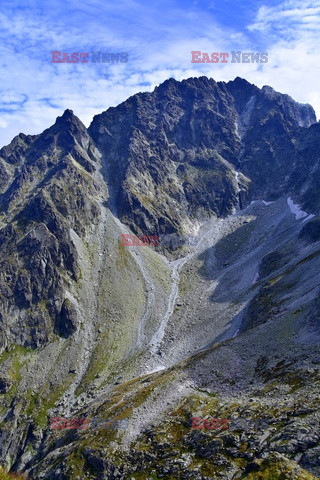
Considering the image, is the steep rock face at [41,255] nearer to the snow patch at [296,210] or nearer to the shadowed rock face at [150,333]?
the shadowed rock face at [150,333]

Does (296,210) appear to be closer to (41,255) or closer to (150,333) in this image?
(150,333)

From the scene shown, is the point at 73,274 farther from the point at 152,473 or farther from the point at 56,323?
the point at 152,473

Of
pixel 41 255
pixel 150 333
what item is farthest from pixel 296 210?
pixel 41 255

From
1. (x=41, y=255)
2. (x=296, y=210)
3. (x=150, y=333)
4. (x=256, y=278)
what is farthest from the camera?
Answer: (x=296, y=210)

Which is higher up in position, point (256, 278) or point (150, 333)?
point (150, 333)

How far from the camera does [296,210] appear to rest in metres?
175

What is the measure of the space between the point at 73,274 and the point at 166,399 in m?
85.9

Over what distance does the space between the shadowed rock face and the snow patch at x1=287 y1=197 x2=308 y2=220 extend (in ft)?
9.36

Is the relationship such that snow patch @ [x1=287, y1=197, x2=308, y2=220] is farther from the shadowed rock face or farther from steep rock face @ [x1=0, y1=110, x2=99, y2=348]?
steep rock face @ [x1=0, y1=110, x2=99, y2=348]

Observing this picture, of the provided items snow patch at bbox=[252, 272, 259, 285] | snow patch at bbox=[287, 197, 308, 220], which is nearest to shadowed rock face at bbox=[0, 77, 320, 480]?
snow patch at bbox=[252, 272, 259, 285]

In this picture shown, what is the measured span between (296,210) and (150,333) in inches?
4165

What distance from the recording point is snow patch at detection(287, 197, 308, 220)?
16362 centimetres

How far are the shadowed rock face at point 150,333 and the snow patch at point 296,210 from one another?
2853 millimetres

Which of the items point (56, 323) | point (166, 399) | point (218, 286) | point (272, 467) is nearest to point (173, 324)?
point (218, 286)
